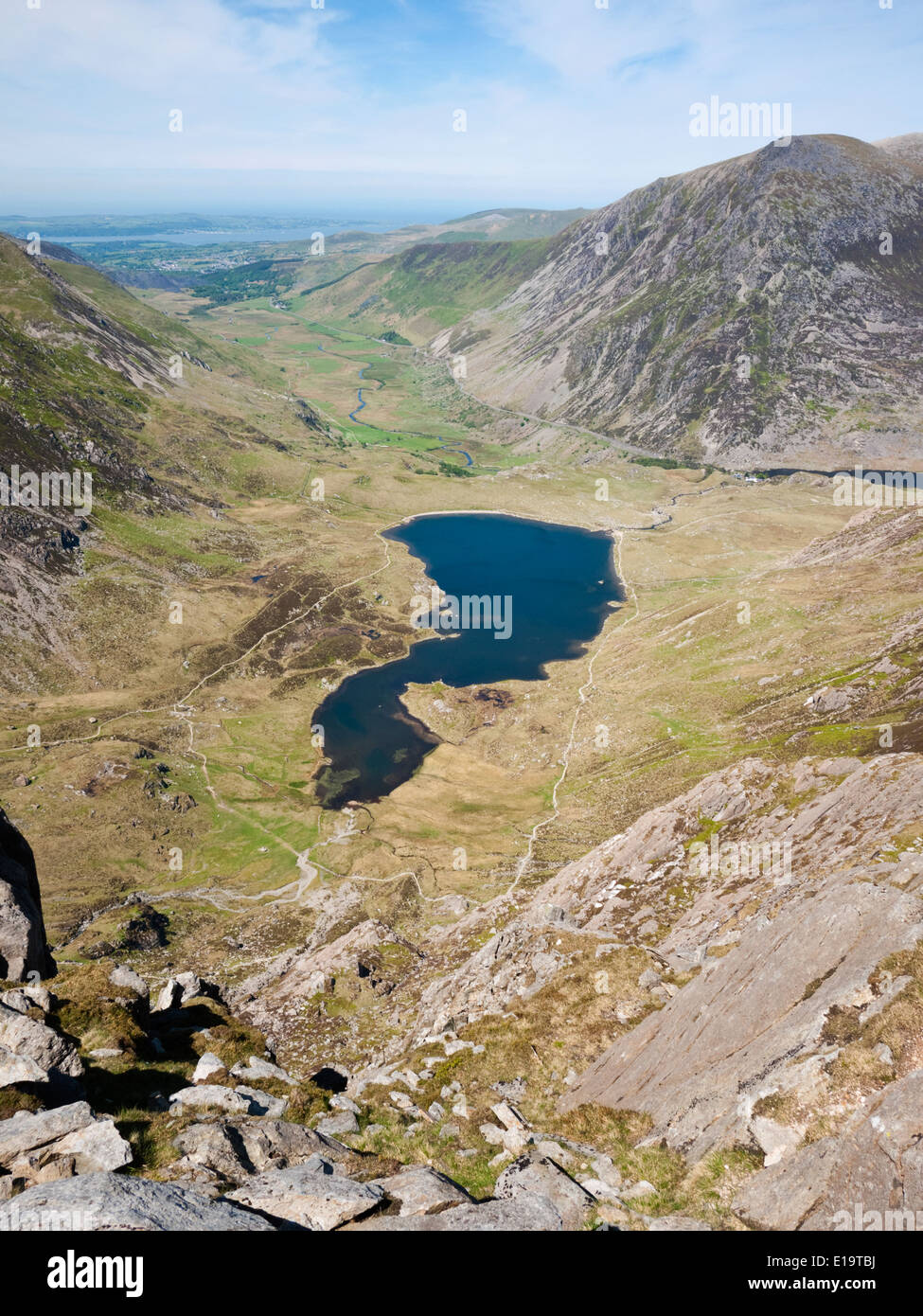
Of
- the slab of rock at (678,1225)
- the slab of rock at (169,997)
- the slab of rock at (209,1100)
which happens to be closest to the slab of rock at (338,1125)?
the slab of rock at (209,1100)

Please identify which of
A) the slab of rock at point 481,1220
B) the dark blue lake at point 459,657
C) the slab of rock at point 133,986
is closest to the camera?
the slab of rock at point 481,1220

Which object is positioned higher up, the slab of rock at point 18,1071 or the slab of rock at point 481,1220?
the slab of rock at point 18,1071

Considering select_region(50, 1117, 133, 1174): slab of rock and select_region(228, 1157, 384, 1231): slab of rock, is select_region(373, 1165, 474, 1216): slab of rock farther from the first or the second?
select_region(50, 1117, 133, 1174): slab of rock

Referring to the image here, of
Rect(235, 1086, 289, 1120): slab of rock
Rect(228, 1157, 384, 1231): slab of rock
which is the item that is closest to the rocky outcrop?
Rect(228, 1157, 384, 1231): slab of rock

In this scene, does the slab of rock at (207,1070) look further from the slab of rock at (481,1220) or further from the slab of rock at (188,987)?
the slab of rock at (481,1220)

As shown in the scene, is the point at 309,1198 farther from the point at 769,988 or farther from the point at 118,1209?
the point at 769,988
